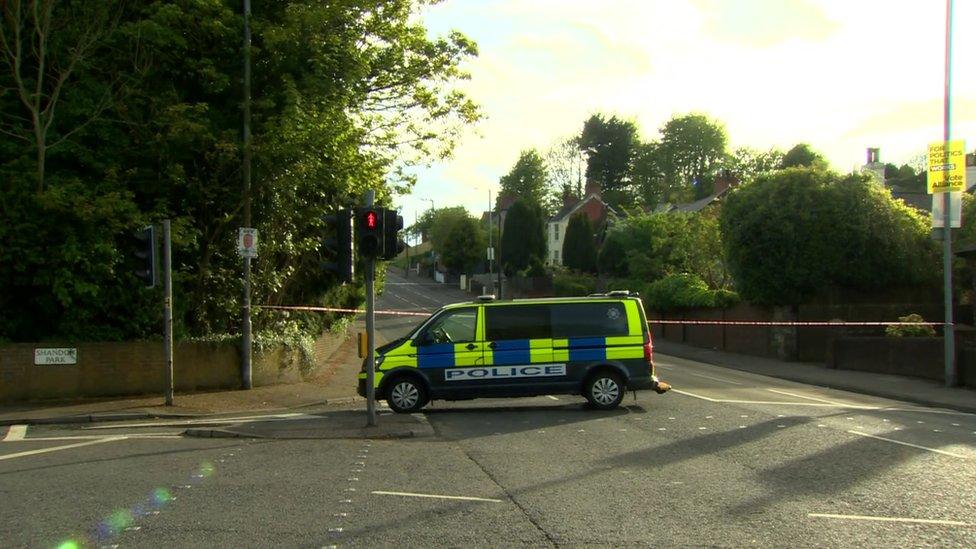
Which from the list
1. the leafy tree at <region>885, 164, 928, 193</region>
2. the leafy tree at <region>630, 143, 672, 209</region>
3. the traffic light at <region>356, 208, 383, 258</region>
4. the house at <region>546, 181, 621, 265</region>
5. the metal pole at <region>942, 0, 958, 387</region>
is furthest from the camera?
the leafy tree at <region>630, 143, 672, 209</region>

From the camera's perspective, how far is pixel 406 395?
14.4m

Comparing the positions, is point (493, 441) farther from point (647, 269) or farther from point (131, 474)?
point (647, 269)

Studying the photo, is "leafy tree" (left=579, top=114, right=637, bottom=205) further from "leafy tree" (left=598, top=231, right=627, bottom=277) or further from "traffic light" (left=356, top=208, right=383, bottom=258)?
"traffic light" (left=356, top=208, right=383, bottom=258)

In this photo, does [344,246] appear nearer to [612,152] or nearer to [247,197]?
[247,197]

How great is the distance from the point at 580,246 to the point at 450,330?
5778 centimetres

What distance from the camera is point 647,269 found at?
4862 centimetres

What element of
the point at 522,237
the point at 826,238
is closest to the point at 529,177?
the point at 522,237

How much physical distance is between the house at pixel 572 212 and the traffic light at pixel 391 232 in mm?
67550

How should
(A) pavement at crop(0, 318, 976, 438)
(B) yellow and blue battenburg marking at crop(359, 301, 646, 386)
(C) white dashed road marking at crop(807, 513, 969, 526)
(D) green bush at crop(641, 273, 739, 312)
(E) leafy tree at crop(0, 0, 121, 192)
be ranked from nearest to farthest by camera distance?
(C) white dashed road marking at crop(807, 513, 969, 526) < (A) pavement at crop(0, 318, 976, 438) < (B) yellow and blue battenburg marking at crop(359, 301, 646, 386) < (E) leafy tree at crop(0, 0, 121, 192) < (D) green bush at crop(641, 273, 739, 312)

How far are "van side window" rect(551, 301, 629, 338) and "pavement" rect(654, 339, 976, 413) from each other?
24.0ft

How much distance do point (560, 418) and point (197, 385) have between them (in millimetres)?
8329

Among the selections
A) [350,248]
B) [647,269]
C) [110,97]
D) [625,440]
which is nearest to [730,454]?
[625,440]

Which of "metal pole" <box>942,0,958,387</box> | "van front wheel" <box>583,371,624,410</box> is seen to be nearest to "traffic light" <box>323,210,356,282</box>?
"van front wheel" <box>583,371,624,410</box>

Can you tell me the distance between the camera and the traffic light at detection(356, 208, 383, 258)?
1242cm
